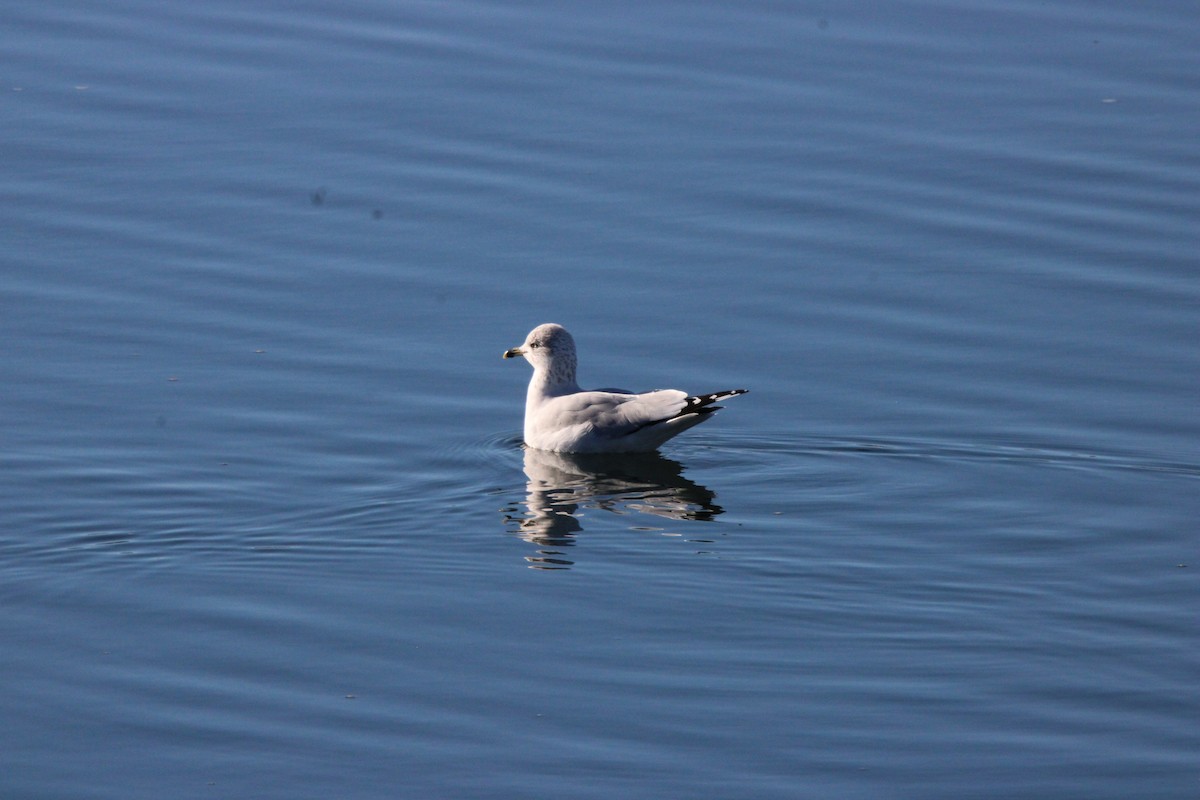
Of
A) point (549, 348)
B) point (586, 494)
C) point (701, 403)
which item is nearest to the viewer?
point (586, 494)

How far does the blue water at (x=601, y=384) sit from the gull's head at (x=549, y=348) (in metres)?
0.52

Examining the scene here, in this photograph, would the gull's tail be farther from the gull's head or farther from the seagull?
the gull's head

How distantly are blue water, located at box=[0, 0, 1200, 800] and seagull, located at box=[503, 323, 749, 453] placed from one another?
0.75ft

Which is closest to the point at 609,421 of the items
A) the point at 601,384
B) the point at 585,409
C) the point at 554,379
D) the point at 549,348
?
the point at 585,409

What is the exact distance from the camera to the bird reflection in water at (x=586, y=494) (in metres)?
12.1

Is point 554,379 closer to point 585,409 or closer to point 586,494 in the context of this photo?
point 585,409

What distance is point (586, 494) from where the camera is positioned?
1305 centimetres

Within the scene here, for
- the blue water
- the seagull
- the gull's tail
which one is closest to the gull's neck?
the seagull

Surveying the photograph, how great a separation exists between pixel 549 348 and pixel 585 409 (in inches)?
27.5

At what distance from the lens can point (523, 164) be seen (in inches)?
709

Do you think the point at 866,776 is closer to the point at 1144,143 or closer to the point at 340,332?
the point at 340,332

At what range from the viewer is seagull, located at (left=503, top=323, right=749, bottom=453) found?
1342cm

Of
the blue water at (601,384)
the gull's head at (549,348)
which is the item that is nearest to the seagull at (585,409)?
the gull's head at (549,348)

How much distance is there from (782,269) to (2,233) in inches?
263
